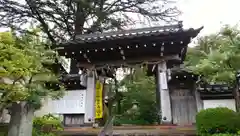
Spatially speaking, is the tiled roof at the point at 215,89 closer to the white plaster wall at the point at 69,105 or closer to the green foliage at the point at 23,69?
the white plaster wall at the point at 69,105

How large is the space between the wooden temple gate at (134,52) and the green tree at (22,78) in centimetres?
185

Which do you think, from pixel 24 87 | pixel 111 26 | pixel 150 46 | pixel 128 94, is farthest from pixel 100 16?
pixel 24 87

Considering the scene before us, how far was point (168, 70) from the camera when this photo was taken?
10195 millimetres

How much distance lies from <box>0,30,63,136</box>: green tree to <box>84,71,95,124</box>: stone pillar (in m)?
1.81

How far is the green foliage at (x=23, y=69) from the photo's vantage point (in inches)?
269

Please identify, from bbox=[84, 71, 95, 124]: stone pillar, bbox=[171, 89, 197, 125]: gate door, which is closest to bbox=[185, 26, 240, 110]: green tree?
bbox=[171, 89, 197, 125]: gate door

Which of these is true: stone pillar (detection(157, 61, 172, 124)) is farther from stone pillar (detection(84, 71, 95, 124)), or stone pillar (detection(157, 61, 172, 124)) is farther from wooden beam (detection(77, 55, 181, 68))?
stone pillar (detection(84, 71, 95, 124))

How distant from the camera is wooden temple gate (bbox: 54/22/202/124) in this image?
9.57 metres

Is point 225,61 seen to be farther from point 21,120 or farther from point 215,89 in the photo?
point 21,120

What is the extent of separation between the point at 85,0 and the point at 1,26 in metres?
5.48

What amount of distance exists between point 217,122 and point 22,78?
6.28m

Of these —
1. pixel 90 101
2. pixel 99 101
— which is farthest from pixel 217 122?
pixel 90 101

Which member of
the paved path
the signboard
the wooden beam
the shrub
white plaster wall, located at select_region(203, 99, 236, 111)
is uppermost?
the wooden beam

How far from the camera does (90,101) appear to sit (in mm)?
10391
